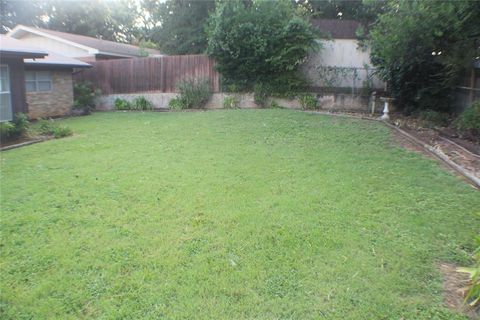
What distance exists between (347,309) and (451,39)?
330 inches

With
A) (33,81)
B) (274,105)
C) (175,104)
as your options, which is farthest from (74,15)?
(274,105)

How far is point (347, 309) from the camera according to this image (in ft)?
9.34

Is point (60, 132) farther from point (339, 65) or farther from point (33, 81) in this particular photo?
point (339, 65)

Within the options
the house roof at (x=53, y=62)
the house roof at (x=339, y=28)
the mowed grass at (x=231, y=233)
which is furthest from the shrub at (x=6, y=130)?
the house roof at (x=339, y=28)

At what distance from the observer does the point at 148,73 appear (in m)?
16.1

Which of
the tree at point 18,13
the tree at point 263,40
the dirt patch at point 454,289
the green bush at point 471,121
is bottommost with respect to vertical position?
the dirt patch at point 454,289

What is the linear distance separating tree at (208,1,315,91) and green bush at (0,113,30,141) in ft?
23.7

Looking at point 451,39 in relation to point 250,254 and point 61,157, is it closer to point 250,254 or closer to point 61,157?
point 250,254

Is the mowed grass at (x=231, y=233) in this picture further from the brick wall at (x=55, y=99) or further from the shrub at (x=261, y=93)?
the brick wall at (x=55, y=99)

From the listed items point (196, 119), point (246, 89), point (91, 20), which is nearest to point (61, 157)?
point (196, 119)

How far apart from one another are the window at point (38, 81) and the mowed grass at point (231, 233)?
23.5 ft

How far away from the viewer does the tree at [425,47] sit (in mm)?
7777

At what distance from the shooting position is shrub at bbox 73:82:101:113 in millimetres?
15508

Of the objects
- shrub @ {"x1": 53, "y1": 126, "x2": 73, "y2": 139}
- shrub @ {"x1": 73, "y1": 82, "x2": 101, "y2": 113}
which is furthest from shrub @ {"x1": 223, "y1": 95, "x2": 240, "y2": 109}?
shrub @ {"x1": 53, "y1": 126, "x2": 73, "y2": 139}
